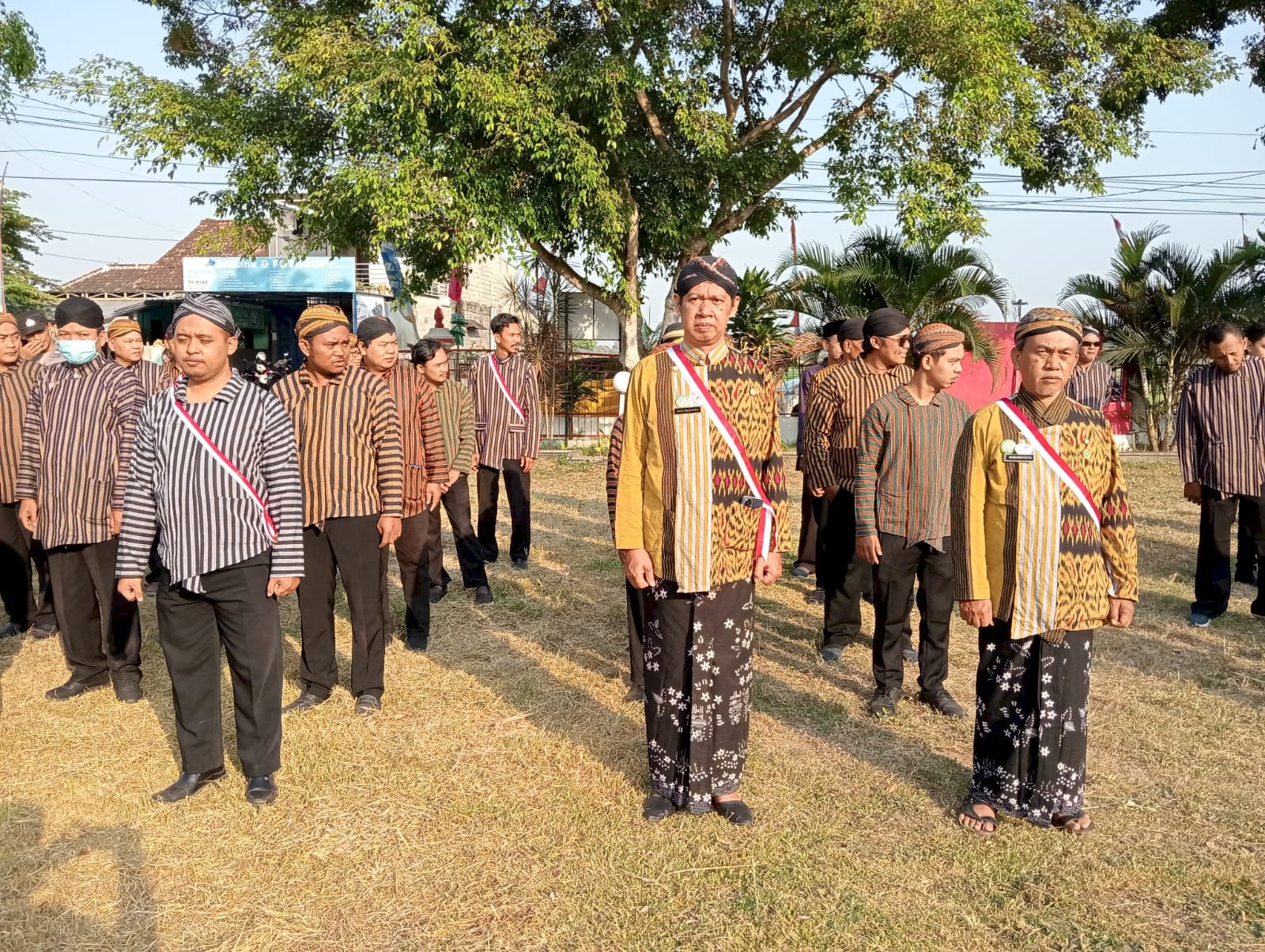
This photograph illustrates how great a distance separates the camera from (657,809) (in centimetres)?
378

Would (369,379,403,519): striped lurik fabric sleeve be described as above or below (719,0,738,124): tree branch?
below

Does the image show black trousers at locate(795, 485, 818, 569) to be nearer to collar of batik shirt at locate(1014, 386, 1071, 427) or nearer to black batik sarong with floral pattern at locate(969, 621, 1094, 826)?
black batik sarong with floral pattern at locate(969, 621, 1094, 826)

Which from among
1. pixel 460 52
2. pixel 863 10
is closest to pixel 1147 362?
pixel 863 10

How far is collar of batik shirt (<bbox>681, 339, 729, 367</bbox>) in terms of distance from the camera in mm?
3590

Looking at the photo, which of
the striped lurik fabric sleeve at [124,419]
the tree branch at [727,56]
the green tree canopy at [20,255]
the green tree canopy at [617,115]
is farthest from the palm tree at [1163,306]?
the green tree canopy at [20,255]

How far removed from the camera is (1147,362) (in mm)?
17469

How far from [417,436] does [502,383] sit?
2210 mm

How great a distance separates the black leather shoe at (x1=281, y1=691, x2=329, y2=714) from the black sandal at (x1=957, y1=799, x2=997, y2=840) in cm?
313

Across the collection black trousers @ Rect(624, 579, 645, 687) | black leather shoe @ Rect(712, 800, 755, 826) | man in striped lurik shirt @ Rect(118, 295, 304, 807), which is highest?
man in striped lurik shirt @ Rect(118, 295, 304, 807)

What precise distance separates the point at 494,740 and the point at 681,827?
4.19 ft

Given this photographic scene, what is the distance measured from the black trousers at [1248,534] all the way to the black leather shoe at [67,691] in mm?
7148

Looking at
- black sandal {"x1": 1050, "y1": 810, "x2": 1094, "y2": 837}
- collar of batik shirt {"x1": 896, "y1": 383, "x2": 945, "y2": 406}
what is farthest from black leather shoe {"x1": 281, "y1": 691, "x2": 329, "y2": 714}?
black sandal {"x1": 1050, "y1": 810, "x2": 1094, "y2": 837}

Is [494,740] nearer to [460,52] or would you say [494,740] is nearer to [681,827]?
[681,827]

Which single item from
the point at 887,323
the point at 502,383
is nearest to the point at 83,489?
the point at 502,383
